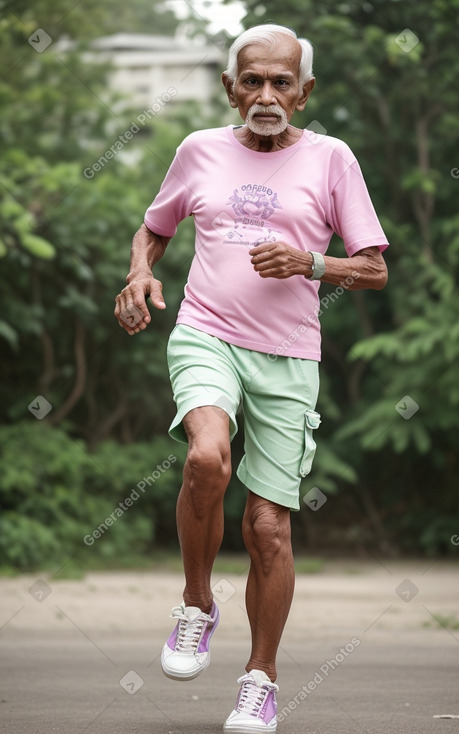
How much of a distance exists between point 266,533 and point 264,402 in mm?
411

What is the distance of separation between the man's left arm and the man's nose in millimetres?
465

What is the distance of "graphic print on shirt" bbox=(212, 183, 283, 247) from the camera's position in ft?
12.7

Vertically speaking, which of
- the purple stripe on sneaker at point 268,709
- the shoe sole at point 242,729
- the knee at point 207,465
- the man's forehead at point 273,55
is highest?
the man's forehead at point 273,55

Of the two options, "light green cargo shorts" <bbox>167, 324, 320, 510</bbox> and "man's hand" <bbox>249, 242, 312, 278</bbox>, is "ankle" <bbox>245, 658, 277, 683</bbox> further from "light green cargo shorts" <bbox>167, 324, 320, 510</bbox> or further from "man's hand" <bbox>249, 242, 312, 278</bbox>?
"man's hand" <bbox>249, 242, 312, 278</bbox>

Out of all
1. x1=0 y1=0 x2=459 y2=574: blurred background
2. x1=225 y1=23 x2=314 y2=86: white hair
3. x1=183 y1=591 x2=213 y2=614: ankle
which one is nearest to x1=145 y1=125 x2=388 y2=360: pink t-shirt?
x1=225 y1=23 x2=314 y2=86: white hair

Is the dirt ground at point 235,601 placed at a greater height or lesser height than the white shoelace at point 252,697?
lesser

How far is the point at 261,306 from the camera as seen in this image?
12.8ft

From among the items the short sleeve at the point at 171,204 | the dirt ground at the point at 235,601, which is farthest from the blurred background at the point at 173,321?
the short sleeve at the point at 171,204

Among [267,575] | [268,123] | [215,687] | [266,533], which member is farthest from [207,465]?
[215,687]

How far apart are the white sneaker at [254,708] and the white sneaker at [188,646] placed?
15 centimetres

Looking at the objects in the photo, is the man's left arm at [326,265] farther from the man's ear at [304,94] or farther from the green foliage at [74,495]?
the green foliage at [74,495]

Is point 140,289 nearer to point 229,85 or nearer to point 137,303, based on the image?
point 137,303

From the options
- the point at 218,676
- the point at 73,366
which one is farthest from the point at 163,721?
the point at 73,366

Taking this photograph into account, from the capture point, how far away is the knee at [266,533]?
385cm
